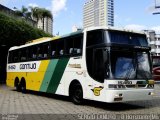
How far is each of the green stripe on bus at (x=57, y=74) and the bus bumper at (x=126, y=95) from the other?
3954mm

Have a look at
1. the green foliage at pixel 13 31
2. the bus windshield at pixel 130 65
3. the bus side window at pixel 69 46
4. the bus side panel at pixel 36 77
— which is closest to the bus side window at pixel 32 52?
the bus side panel at pixel 36 77

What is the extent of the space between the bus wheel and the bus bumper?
2.27m

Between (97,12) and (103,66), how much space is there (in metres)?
81.8

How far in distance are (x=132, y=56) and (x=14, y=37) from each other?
22.3m

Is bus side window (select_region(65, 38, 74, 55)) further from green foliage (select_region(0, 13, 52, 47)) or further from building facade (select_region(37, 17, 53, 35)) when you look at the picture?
building facade (select_region(37, 17, 53, 35))

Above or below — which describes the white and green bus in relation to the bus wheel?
above

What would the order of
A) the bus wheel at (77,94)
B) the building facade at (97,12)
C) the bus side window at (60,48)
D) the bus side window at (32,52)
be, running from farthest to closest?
the building facade at (97,12)
the bus side window at (32,52)
the bus side window at (60,48)
the bus wheel at (77,94)

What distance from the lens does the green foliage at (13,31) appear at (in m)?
33.3

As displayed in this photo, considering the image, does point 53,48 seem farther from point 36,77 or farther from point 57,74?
point 36,77

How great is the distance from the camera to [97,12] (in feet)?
310

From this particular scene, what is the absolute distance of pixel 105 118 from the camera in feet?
38.2

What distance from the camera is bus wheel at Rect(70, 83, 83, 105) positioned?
50.5 feet

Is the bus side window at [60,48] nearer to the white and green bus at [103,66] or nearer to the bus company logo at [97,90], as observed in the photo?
the white and green bus at [103,66]

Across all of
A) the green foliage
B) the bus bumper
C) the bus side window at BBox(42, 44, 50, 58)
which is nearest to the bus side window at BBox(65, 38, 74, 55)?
the bus side window at BBox(42, 44, 50, 58)
